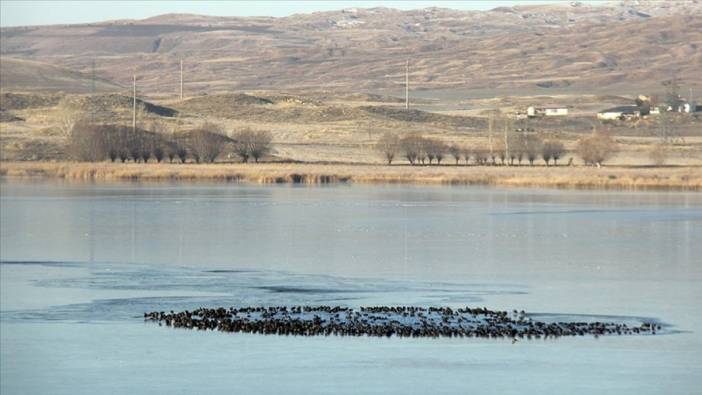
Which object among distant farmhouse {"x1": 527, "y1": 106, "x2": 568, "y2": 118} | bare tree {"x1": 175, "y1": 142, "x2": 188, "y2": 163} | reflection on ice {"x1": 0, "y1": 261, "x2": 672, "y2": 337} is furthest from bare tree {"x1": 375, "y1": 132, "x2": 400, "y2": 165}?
reflection on ice {"x1": 0, "y1": 261, "x2": 672, "y2": 337}

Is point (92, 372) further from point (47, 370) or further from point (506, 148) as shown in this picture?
point (506, 148)

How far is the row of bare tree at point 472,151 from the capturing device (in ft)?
230

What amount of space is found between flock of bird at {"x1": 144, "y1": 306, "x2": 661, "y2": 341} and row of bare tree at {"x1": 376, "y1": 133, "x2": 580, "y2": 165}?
168ft

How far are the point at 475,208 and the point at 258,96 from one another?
84.9 metres

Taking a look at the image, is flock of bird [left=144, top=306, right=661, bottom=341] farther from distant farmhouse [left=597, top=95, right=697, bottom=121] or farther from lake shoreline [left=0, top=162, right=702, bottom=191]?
distant farmhouse [left=597, top=95, right=697, bottom=121]

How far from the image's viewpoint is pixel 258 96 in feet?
403

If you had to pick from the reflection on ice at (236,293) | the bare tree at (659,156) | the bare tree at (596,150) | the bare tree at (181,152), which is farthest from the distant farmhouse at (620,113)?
the reflection on ice at (236,293)

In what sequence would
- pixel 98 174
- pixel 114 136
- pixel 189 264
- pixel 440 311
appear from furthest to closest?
1. pixel 114 136
2. pixel 98 174
3. pixel 189 264
4. pixel 440 311

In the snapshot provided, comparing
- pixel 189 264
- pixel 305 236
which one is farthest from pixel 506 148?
pixel 189 264

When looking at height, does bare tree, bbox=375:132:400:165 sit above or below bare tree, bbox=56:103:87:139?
below

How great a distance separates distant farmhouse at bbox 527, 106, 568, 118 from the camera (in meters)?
113

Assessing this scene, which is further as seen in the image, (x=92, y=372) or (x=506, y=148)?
(x=506, y=148)

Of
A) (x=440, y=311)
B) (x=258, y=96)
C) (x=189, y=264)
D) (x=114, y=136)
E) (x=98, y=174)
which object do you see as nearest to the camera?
(x=440, y=311)

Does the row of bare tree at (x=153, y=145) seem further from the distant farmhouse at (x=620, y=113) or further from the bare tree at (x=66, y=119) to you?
the distant farmhouse at (x=620, y=113)
